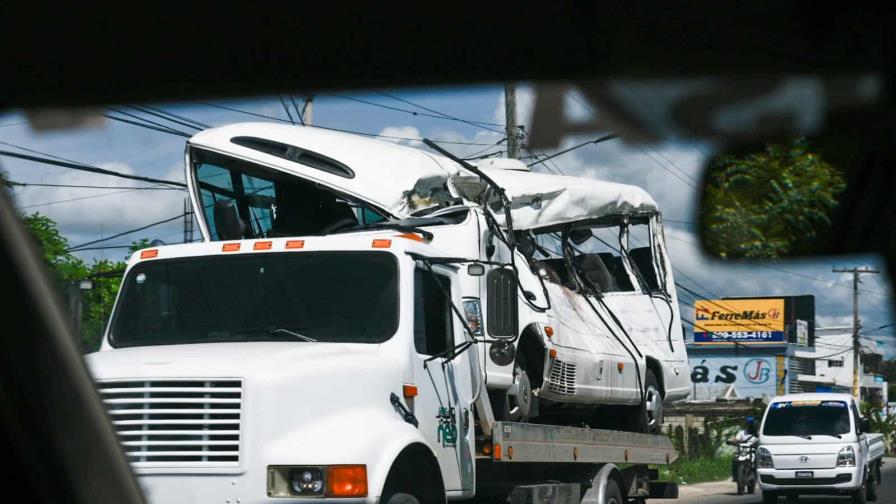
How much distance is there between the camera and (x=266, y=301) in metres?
7.14

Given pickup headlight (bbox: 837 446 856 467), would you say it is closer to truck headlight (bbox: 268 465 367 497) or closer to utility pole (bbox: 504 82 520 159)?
truck headlight (bbox: 268 465 367 497)

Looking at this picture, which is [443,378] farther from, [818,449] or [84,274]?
[818,449]

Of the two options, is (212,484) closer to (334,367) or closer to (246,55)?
(334,367)

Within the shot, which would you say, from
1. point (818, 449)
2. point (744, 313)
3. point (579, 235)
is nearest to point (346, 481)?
point (744, 313)

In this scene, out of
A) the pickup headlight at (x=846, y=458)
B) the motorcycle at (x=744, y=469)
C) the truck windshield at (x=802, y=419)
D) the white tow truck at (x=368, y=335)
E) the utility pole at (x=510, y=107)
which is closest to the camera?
the utility pole at (x=510, y=107)

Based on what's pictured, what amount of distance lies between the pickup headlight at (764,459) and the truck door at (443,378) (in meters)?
3.32

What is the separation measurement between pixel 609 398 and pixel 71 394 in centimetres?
745

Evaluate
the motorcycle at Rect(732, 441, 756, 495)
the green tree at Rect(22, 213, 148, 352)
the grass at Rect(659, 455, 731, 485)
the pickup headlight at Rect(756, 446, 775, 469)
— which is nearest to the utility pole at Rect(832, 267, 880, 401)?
the green tree at Rect(22, 213, 148, 352)

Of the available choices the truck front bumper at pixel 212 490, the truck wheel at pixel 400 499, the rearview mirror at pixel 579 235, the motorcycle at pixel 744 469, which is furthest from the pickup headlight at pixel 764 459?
the truck front bumper at pixel 212 490

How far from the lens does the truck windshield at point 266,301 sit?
7020 millimetres

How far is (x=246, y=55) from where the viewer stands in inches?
135

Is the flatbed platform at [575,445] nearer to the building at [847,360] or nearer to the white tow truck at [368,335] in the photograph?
the white tow truck at [368,335]

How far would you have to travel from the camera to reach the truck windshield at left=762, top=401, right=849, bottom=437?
899 cm

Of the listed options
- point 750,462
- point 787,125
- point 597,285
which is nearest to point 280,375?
point 787,125
